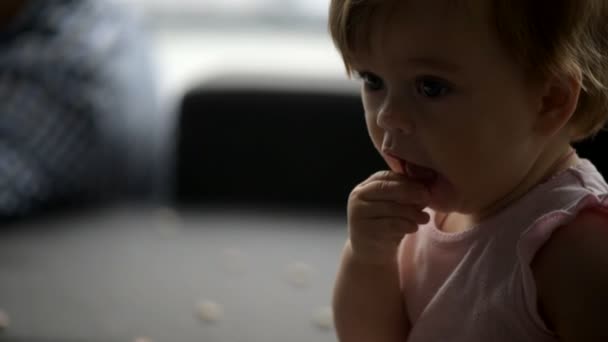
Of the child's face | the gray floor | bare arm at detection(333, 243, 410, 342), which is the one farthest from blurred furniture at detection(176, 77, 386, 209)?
the child's face

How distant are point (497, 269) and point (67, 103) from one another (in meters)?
1.24

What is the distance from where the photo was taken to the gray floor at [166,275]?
4.06 feet

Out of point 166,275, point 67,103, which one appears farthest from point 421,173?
point 67,103

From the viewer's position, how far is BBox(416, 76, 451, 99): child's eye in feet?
Result: 2.28

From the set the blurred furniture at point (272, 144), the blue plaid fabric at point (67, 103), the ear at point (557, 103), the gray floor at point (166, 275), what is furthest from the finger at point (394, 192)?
the blue plaid fabric at point (67, 103)

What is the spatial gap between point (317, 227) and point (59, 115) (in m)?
0.60

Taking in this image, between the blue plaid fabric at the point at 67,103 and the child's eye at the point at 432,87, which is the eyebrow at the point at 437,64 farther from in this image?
the blue plaid fabric at the point at 67,103

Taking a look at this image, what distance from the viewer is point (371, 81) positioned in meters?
0.75

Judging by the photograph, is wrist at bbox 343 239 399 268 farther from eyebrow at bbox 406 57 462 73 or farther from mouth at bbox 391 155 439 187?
eyebrow at bbox 406 57 462 73

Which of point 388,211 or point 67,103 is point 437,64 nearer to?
point 388,211

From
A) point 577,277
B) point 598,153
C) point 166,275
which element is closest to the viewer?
point 577,277

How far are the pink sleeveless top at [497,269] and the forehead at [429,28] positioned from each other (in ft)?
0.51

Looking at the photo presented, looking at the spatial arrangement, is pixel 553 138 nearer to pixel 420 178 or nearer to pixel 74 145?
pixel 420 178

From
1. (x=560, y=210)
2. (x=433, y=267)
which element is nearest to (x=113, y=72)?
(x=433, y=267)
